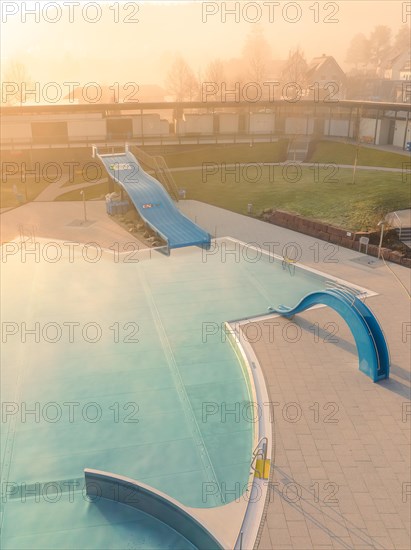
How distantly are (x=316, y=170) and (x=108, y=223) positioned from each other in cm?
1879

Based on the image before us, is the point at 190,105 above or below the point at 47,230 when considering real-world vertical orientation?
above

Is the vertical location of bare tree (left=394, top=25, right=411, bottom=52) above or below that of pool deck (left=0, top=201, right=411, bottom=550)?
above

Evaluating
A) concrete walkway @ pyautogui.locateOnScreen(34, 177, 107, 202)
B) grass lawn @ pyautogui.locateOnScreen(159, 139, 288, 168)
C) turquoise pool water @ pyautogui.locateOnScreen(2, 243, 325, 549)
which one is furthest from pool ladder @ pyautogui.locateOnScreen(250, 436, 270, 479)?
grass lawn @ pyautogui.locateOnScreen(159, 139, 288, 168)

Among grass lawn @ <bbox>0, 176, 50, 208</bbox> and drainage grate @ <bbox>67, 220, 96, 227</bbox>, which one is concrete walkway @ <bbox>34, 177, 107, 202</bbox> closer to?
grass lawn @ <bbox>0, 176, 50, 208</bbox>

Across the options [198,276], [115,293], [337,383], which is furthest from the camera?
A: [198,276]

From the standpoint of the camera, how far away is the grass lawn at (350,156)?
4156 centimetres


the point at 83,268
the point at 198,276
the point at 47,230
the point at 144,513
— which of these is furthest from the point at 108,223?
the point at 144,513

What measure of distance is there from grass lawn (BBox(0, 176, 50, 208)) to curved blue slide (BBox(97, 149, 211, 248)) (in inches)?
247

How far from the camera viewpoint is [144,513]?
427 inches

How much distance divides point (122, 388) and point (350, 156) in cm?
3576

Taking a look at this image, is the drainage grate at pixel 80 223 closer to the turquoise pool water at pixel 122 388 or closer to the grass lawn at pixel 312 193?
the turquoise pool water at pixel 122 388

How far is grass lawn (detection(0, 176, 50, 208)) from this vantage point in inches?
1369

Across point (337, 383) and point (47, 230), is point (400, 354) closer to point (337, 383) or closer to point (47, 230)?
point (337, 383)

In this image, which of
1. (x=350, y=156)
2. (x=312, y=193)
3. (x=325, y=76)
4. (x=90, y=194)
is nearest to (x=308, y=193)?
(x=312, y=193)
